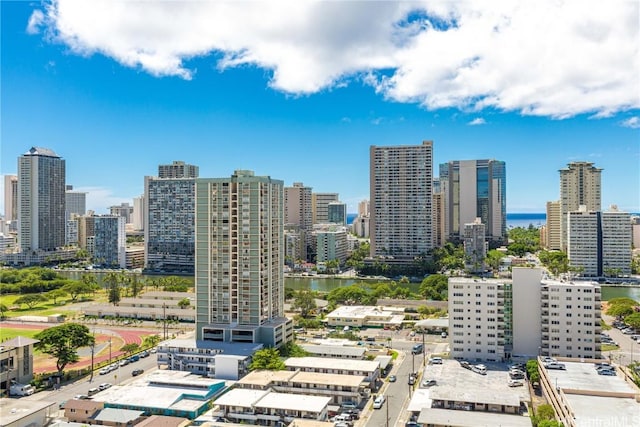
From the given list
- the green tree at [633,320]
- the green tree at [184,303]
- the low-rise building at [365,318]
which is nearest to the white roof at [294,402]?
the low-rise building at [365,318]

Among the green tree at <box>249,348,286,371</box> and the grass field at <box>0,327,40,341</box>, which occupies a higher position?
the green tree at <box>249,348,286,371</box>

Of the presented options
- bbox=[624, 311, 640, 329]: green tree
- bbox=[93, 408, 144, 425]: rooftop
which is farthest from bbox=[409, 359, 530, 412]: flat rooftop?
bbox=[624, 311, 640, 329]: green tree

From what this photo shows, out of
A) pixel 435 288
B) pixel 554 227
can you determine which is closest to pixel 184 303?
pixel 435 288

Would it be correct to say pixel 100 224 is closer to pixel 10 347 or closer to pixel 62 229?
pixel 62 229

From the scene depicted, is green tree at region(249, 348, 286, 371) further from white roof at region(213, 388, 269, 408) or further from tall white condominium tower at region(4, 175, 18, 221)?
tall white condominium tower at region(4, 175, 18, 221)

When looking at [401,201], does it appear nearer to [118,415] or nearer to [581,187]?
[581,187]

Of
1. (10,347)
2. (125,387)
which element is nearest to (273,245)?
(125,387)

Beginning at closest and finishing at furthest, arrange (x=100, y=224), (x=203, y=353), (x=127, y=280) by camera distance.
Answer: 1. (x=203, y=353)
2. (x=127, y=280)
3. (x=100, y=224)
